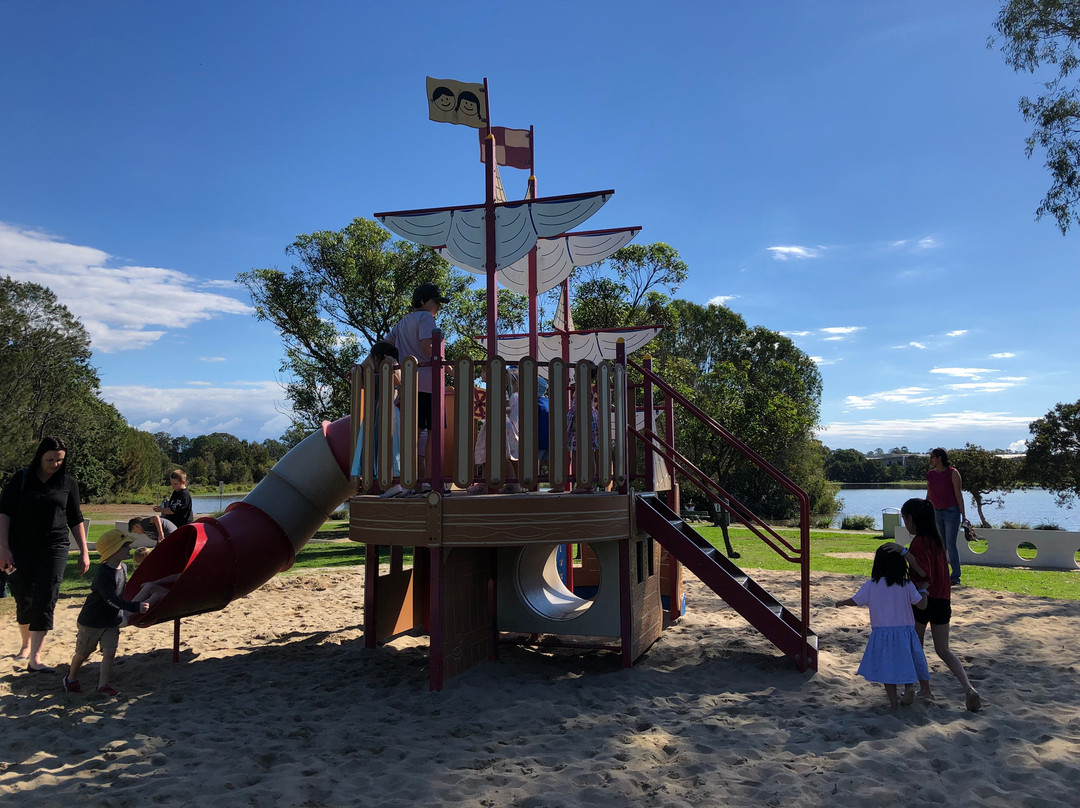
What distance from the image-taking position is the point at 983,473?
Answer: 3375 cm

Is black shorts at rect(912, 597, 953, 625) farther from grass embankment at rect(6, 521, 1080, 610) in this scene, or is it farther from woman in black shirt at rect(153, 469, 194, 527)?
woman in black shirt at rect(153, 469, 194, 527)

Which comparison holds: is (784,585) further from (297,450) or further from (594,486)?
(297,450)

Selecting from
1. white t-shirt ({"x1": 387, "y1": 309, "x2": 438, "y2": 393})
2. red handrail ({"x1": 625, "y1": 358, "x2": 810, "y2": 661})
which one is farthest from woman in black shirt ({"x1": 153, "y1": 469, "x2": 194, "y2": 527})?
red handrail ({"x1": 625, "y1": 358, "x2": 810, "y2": 661})

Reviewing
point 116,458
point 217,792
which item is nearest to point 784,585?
point 217,792

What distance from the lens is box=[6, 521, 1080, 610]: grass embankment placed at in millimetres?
10555

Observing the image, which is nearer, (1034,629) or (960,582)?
(1034,629)

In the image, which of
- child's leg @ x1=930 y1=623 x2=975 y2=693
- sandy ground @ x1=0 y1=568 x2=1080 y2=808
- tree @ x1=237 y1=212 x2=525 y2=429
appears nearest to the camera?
sandy ground @ x1=0 y1=568 x2=1080 y2=808

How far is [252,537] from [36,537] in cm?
171

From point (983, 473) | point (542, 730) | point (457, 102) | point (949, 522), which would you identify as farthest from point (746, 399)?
point (542, 730)

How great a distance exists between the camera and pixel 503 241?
6.87 meters

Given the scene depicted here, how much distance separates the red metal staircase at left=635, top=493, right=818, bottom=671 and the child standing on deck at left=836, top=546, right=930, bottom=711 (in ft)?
3.42

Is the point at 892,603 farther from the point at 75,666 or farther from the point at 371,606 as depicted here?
the point at 75,666

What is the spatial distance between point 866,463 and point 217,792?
87.4 metres

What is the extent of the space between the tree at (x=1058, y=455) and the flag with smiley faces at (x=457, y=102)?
34300 mm
